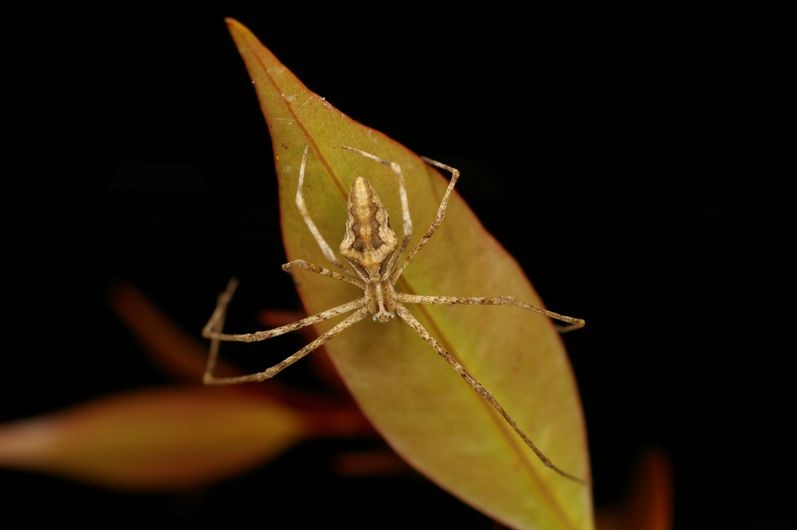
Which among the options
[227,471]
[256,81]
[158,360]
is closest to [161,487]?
[227,471]

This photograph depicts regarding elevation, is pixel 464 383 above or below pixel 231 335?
below

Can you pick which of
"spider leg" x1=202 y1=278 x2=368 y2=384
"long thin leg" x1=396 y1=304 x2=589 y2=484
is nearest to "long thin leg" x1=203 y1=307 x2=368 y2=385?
"spider leg" x1=202 y1=278 x2=368 y2=384

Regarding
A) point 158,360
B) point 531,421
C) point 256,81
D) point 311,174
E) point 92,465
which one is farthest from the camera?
point 158,360

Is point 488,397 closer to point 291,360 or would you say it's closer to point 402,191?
point 402,191

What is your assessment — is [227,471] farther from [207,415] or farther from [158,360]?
[158,360]

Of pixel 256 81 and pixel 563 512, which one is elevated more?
pixel 256 81

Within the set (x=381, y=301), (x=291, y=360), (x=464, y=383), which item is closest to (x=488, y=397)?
(x=464, y=383)

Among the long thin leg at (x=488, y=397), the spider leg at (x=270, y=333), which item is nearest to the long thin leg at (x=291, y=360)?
the spider leg at (x=270, y=333)
